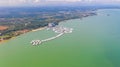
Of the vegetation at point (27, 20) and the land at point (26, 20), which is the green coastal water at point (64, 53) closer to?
the land at point (26, 20)

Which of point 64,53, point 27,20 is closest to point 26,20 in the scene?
point 27,20

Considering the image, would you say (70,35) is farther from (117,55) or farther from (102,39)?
(117,55)

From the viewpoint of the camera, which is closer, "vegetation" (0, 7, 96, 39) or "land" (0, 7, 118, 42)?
"land" (0, 7, 118, 42)

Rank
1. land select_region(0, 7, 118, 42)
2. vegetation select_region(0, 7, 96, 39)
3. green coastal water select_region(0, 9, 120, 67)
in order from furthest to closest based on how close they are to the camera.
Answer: vegetation select_region(0, 7, 96, 39) < land select_region(0, 7, 118, 42) < green coastal water select_region(0, 9, 120, 67)

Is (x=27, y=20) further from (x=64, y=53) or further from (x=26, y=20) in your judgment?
(x=64, y=53)

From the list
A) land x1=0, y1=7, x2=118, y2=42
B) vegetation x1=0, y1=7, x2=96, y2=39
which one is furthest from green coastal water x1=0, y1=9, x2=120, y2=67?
vegetation x1=0, y1=7, x2=96, y2=39

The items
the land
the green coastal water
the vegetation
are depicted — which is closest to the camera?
the green coastal water

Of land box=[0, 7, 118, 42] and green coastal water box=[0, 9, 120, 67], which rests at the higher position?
green coastal water box=[0, 9, 120, 67]

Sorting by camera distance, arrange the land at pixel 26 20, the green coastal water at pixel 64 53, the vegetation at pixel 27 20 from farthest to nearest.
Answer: the vegetation at pixel 27 20 < the land at pixel 26 20 < the green coastal water at pixel 64 53

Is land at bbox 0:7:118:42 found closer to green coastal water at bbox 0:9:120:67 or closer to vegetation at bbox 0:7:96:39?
vegetation at bbox 0:7:96:39

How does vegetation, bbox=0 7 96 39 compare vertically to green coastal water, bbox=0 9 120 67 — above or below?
below

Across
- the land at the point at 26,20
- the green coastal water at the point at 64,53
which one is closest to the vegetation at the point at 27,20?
the land at the point at 26,20
